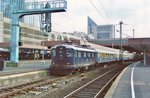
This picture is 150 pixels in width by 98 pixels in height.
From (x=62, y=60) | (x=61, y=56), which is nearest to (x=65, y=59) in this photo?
(x=62, y=60)

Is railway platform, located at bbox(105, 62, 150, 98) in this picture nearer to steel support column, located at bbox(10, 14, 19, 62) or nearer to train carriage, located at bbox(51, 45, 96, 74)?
train carriage, located at bbox(51, 45, 96, 74)

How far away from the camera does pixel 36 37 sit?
452 feet

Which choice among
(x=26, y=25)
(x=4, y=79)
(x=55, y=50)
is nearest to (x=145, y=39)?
(x=55, y=50)

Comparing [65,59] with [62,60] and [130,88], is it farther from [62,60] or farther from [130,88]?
[130,88]

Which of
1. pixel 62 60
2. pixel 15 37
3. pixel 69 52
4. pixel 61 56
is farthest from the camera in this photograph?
pixel 15 37

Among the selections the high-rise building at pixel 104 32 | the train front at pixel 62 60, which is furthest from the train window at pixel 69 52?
the high-rise building at pixel 104 32

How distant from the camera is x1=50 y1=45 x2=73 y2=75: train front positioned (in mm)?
31531

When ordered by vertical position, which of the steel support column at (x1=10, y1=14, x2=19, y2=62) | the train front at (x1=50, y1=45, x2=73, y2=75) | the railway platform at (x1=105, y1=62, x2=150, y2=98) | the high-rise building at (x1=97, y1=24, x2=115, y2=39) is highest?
the high-rise building at (x1=97, y1=24, x2=115, y2=39)

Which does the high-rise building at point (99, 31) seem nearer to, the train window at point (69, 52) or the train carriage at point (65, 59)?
the train carriage at point (65, 59)

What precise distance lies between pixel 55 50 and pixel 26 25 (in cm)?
9216

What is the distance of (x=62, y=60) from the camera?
3189 cm

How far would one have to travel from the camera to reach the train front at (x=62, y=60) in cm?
3153

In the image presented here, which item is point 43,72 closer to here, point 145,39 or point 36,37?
point 145,39

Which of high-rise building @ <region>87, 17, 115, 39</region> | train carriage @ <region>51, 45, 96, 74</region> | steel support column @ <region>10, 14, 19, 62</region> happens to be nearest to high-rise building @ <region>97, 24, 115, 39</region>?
high-rise building @ <region>87, 17, 115, 39</region>
